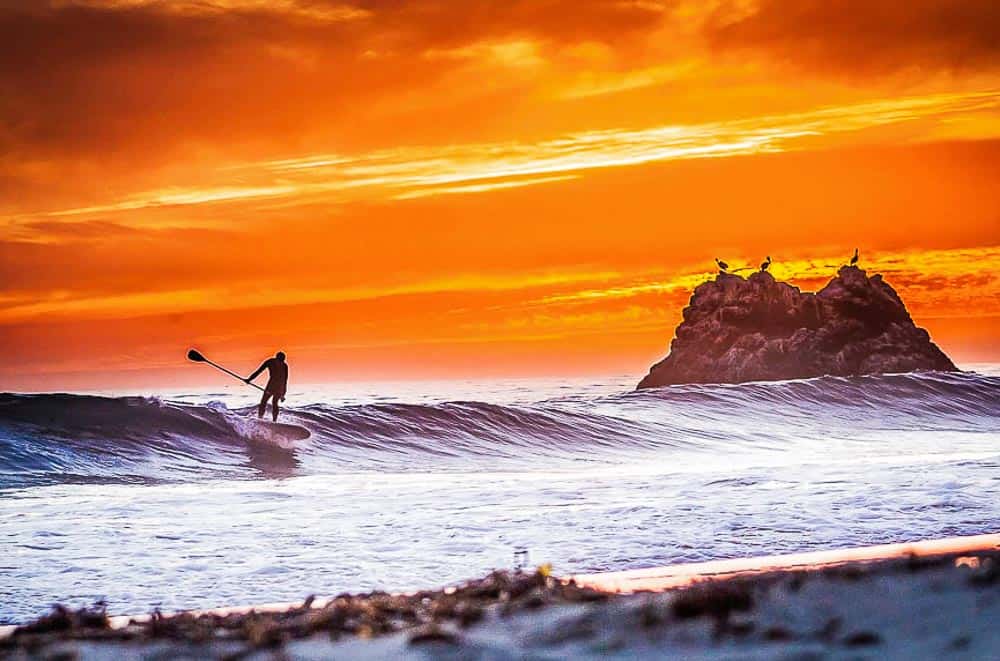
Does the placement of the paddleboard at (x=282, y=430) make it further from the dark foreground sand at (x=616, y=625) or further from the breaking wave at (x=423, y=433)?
the dark foreground sand at (x=616, y=625)

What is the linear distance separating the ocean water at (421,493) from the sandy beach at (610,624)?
2.45m

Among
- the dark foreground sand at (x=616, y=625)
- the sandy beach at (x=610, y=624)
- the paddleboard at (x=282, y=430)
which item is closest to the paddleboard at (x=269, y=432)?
the paddleboard at (x=282, y=430)

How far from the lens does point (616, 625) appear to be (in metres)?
4.96

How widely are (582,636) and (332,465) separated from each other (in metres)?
17.3

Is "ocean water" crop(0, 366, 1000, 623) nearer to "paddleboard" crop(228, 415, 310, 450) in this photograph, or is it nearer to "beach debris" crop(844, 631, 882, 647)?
"paddleboard" crop(228, 415, 310, 450)

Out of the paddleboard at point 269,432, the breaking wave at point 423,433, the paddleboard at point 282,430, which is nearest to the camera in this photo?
the breaking wave at point 423,433

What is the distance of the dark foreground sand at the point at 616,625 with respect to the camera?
4590 millimetres

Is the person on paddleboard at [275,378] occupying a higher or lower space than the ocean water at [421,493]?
higher

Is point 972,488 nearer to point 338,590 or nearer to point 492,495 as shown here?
point 492,495

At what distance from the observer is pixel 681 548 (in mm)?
9938

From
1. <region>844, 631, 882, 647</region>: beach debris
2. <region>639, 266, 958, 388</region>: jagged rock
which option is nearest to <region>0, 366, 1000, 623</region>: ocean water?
<region>844, 631, 882, 647</region>: beach debris

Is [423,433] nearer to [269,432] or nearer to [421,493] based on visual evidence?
[269,432]

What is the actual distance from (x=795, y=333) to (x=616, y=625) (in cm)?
4974

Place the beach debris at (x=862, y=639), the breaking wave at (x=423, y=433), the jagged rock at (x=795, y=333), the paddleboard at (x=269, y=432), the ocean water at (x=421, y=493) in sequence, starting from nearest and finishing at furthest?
the beach debris at (x=862, y=639), the ocean water at (x=421, y=493), the breaking wave at (x=423, y=433), the paddleboard at (x=269, y=432), the jagged rock at (x=795, y=333)
